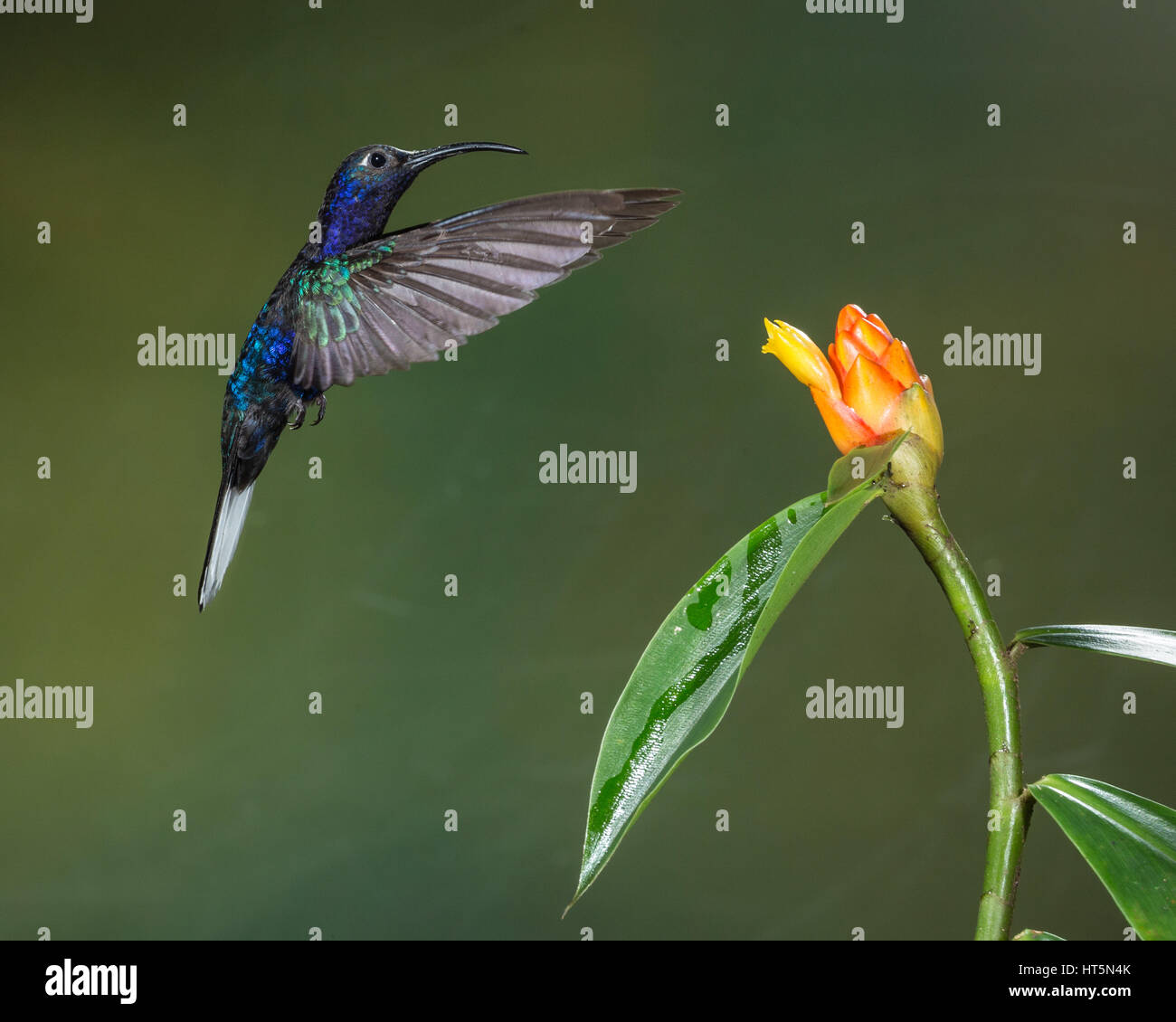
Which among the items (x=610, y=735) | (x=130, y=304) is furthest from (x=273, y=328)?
(x=130, y=304)

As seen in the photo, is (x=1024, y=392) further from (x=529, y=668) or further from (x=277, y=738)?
(x=277, y=738)

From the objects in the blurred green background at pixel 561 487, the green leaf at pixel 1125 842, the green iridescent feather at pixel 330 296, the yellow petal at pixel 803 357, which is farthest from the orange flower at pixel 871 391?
the blurred green background at pixel 561 487

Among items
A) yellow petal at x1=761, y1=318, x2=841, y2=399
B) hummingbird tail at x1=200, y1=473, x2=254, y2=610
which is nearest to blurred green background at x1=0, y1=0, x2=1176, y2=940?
hummingbird tail at x1=200, y1=473, x2=254, y2=610

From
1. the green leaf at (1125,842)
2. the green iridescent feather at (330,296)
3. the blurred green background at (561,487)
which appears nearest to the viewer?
the green leaf at (1125,842)

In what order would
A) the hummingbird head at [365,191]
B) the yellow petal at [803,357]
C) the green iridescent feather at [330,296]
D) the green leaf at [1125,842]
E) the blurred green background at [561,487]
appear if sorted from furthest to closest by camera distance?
the blurred green background at [561,487] < the hummingbird head at [365,191] < the green iridescent feather at [330,296] < the yellow petal at [803,357] < the green leaf at [1125,842]

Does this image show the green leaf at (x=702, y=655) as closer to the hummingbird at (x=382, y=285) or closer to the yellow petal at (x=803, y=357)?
the yellow petal at (x=803, y=357)

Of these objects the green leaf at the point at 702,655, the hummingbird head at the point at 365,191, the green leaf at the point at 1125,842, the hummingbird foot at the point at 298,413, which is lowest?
the green leaf at the point at 1125,842

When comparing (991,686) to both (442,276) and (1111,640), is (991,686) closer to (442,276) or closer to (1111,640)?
(1111,640)
